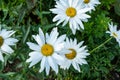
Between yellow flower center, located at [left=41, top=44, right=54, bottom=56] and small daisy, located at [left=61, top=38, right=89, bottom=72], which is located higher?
yellow flower center, located at [left=41, top=44, right=54, bottom=56]

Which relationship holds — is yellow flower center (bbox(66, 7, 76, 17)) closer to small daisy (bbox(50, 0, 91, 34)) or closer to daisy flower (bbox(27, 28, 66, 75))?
small daisy (bbox(50, 0, 91, 34))

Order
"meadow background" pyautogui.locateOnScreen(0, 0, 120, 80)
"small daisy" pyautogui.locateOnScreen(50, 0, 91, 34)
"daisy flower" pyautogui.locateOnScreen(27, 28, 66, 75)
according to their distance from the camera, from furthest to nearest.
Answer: "meadow background" pyautogui.locateOnScreen(0, 0, 120, 80)
"small daisy" pyautogui.locateOnScreen(50, 0, 91, 34)
"daisy flower" pyautogui.locateOnScreen(27, 28, 66, 75)

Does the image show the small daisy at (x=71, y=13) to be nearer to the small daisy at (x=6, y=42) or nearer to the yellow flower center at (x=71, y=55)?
the yellow flower center at (x=71, y=55)

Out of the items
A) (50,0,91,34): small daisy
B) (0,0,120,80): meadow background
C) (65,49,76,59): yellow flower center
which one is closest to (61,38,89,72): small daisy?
(65,49,76,59): yellow flower center

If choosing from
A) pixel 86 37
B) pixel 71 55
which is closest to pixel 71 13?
pixel 71 55

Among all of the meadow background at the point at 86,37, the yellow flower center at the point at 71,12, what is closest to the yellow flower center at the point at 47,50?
the yellow flower center at the point at 71,12

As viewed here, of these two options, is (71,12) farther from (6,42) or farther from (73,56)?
(6,42)

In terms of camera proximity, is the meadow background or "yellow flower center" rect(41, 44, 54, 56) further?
the meadow background

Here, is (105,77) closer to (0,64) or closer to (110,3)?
(110,3)
